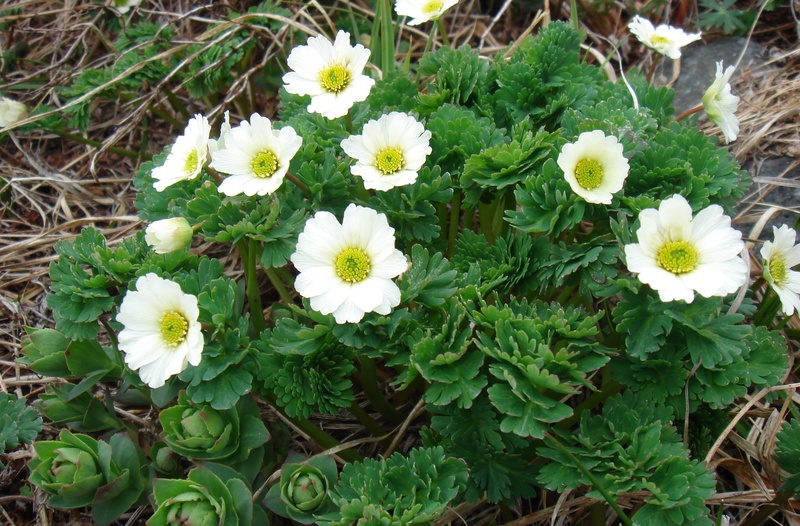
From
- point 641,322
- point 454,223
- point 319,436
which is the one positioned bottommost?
point 319,436

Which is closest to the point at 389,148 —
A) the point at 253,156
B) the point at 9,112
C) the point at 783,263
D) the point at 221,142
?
the point at 253,156

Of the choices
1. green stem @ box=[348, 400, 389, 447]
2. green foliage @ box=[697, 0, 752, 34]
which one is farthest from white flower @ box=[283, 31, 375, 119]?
green foliage @ box=[697, 0, 752, 34]

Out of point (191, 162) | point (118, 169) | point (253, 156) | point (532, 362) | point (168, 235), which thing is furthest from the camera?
point (118, 169)

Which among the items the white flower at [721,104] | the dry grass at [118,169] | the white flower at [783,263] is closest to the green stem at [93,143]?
the dry grass at [118,169]

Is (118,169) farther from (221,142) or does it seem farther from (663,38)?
(663,38)

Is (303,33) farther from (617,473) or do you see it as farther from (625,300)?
(617,473)

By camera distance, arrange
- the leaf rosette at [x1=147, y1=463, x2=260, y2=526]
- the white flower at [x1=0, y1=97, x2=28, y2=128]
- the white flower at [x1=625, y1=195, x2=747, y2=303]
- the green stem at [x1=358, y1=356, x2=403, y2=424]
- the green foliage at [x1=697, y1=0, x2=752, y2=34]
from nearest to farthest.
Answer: the white flower at [x1=625, y1=195, x2=747, y2=303] < the leaf rosette at [x1=147, y1=463, x2=260, y2=526] < the green stem at [x1=358, y1=356, x2=403, y2=424] < the white flower at [x1=0, y1=97, x2=28, y2=128] < the green foliage at [x1=697, y1=0, x2=752, y2=34]

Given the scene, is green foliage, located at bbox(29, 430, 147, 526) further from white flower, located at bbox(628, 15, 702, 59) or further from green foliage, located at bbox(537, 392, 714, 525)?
white flower, located at bbox(628, 15, 702, 59)
